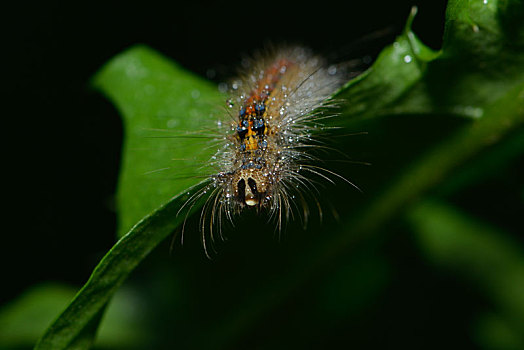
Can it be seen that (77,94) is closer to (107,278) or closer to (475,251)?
(107,278)

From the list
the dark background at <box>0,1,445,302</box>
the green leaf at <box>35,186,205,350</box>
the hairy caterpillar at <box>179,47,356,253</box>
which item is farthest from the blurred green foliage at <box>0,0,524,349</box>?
the dark background at <box>0,1,445,302</box>

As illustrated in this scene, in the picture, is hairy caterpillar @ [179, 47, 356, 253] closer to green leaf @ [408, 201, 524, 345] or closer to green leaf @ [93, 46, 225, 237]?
green leaf @ [93, 46, 225, 237]

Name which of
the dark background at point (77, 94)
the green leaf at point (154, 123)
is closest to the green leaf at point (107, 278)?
the green leaf at point (154, 123)

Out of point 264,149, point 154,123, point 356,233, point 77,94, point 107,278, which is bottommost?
point 107,278

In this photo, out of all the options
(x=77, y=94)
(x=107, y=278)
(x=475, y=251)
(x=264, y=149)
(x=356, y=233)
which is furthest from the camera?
(x=475, y=251)

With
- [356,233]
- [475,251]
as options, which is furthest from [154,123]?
[475,251]
